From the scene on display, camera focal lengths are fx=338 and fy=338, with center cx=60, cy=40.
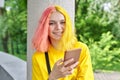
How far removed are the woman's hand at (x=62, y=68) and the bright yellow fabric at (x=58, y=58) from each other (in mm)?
119

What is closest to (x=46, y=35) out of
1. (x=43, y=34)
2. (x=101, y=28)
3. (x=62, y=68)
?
(x=43, y=34)

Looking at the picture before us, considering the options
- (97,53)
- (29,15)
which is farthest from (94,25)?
(29,15)

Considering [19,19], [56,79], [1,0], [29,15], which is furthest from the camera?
[19,19]

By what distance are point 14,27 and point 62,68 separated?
11.6 m

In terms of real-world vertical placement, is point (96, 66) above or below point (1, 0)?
below

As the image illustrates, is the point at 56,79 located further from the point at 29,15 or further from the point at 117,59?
the point at 117,59

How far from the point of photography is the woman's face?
91.6 inches

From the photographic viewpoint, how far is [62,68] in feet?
7.18

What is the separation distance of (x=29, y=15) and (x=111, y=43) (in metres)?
9.50

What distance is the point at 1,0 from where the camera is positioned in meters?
5.33

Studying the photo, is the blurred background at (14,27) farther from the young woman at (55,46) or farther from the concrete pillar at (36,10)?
the young woman at (55,46)

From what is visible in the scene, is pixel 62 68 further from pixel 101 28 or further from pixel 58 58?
pixel 101 28

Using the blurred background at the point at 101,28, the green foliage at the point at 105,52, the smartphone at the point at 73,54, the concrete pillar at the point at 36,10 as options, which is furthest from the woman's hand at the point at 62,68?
the blurred background at the point at 101,28

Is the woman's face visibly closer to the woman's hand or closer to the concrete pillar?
the woman's hand
